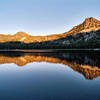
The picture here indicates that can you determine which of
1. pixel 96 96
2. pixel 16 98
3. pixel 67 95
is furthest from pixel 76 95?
pixel 16 98

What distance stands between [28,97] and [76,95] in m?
5.98

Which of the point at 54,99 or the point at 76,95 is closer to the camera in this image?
the point at 54,99

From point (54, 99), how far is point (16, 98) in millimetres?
4639

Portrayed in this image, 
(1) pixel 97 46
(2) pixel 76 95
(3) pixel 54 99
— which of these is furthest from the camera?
(1) pixel 97 46

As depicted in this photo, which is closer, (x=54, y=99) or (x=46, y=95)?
(x=54, y=99)

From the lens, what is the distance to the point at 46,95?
50.6 ft

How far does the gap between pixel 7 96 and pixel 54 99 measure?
617 cm

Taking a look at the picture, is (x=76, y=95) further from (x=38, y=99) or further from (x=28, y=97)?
(x=28, y=97)

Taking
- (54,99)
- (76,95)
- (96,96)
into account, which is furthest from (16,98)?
A: (96,96)

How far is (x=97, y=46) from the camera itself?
6983 inches

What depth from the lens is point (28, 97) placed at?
14.9 meters

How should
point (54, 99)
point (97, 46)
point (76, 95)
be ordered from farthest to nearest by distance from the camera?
point (97, 46) → point (76, 95) → point (54, 99)

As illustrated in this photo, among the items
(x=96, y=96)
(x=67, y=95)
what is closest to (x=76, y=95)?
(x=67, y=95)

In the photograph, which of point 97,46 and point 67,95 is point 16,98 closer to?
point 67,95
